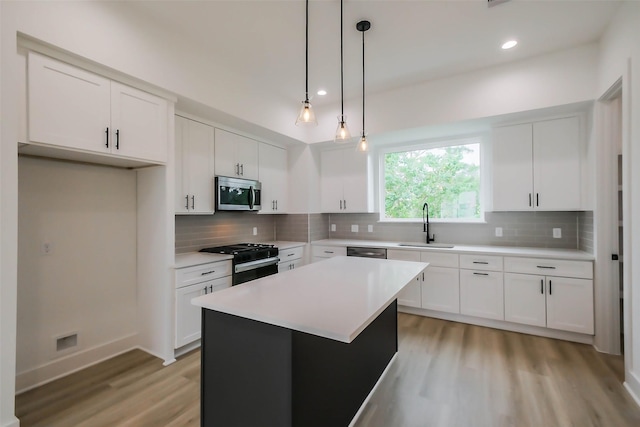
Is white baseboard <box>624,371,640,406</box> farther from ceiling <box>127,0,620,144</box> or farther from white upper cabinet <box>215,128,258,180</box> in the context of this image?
white upper cabinet <box>215,128,258,180</box>

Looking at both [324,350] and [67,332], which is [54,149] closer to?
[67,332]

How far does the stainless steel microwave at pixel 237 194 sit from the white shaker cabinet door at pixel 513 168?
302 cm

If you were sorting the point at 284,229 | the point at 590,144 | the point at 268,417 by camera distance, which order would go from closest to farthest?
the point at 268,417 < the point at 590,144 < the point at 284,229

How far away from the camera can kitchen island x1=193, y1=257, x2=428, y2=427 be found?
1.30 metres

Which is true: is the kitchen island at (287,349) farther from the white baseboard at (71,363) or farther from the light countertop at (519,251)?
the light countertop at (519,251)

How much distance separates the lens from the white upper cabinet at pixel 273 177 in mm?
4137

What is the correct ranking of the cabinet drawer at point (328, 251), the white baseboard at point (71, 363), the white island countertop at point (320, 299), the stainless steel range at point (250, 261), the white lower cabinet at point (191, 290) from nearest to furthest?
the white island countertop at point (320, 299), the white baseboard at point (71, 363), the white lower cabinet at point (191, 290), the stainless steel range at point (250, 261), the cabinet drawer at point (328, 251)

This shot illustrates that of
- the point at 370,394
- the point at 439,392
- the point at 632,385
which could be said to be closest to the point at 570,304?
the point at 632,385

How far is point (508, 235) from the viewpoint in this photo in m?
3.70

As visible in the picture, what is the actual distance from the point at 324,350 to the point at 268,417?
41 cm

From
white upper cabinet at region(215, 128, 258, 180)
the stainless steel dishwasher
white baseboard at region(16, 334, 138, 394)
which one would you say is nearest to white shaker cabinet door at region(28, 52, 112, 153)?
white upper cabinet at region(215, 128, 258, 180)

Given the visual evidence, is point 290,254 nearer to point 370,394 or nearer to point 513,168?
point 370,394

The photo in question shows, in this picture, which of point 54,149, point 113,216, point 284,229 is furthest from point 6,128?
point 284,229

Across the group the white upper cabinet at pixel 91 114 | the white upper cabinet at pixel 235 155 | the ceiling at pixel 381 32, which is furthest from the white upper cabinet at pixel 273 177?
the white upper cabinet at pixel 91 114
